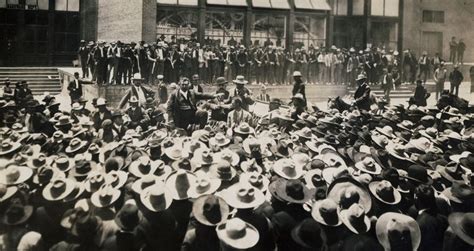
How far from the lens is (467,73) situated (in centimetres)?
2588

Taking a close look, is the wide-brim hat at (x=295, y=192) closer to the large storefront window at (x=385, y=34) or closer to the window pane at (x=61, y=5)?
the window pane at (x=61, y=5)

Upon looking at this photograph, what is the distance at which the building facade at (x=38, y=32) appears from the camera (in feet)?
87.1

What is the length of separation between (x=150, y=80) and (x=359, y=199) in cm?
1605

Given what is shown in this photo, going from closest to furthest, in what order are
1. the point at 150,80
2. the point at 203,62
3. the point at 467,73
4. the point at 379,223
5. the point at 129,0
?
the point at 379,223
the point at 150,80
the point at 203,62
the point at 129,0
the point at 467,73

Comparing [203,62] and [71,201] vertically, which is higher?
[203,62]

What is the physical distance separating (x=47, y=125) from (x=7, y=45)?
2016cm

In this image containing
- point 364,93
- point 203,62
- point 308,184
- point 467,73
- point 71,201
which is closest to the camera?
point 71,201

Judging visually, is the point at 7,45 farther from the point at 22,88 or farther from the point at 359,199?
the point at 359,199

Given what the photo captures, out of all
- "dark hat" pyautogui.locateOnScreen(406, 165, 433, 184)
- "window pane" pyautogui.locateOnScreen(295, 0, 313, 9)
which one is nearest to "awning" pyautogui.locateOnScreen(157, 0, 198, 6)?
"window pane" pyautogui.locateOnScreen(295, 0, 313, 9)

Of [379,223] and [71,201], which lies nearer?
[379,223]

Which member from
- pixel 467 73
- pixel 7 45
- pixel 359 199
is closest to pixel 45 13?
pixel 7 45

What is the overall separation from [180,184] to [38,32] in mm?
25652

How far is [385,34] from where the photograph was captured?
31.5 meters

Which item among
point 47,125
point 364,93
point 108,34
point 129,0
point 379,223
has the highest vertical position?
point 129,0
